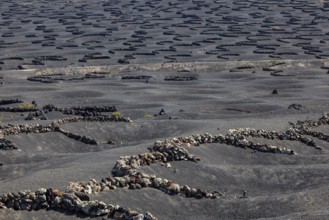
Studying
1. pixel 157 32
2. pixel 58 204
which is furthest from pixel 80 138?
pixel 157 32

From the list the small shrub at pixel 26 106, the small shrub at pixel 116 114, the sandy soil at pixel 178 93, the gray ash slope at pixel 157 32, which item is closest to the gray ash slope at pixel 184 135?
the sandy soil at pixel 178 93

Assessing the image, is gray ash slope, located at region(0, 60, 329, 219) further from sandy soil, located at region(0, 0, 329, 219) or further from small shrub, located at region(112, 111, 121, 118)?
small shrub, located at region(112, 111, 121, 118)

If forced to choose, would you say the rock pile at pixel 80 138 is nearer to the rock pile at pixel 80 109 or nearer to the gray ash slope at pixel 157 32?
the rock pile at pixel 80 109

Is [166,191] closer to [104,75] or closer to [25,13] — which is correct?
[104,75]

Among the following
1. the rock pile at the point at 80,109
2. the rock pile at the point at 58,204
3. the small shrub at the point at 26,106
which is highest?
the rock pile at the point at 58,204

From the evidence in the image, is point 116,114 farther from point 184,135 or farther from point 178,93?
point 178,93

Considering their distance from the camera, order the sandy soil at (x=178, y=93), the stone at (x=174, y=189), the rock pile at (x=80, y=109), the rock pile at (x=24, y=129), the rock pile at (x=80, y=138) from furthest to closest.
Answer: the rock pile at (x=80, y=109)
the rock pile at (x=80, y=138)
the rock pile at (x=24, y=129)
the sandy soil at (x=178, y=93)
the stone at (x=174, y=189)
